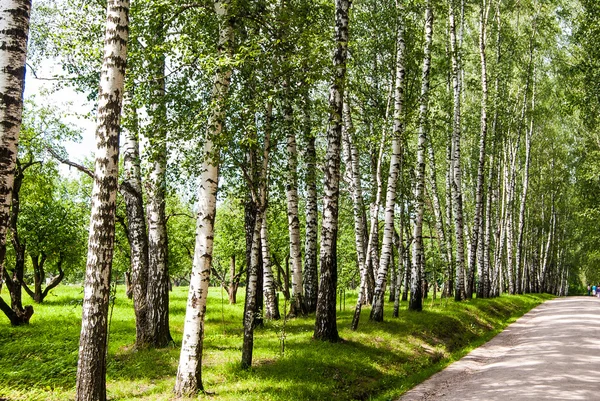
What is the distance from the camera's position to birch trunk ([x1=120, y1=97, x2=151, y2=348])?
12.8 m

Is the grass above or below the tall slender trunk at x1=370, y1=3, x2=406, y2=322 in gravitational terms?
below

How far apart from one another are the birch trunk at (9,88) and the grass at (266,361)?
499 centimetres

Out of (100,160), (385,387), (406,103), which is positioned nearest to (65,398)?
(100,160)

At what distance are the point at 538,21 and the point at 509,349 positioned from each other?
1186 inches

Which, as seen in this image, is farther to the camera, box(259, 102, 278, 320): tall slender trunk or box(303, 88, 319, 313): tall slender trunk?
box(303, 88, 319, 313): tall slender trunk

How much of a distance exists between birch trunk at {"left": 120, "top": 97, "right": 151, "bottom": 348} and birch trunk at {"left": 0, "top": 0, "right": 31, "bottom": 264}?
6596mm

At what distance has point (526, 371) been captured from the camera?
1135 cm

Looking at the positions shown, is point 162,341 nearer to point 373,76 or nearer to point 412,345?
point 412,345

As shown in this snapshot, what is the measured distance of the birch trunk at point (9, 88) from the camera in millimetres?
5855

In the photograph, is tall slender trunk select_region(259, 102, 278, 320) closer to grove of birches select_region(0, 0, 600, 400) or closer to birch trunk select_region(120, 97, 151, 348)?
grove of birches select_region(0, 0, 600, 400)

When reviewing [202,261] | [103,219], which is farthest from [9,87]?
[202,261]

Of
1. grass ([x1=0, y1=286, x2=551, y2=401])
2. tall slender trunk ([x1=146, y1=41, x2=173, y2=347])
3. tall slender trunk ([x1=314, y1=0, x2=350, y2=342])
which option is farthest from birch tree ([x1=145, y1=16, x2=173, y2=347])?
tall slender trunk ([x1=314, y1=0, x2=350, y2=342])

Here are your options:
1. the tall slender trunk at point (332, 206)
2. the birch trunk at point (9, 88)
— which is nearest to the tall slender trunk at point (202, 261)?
the birch trunk at point (9, 88)

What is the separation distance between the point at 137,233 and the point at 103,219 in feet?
18.8
